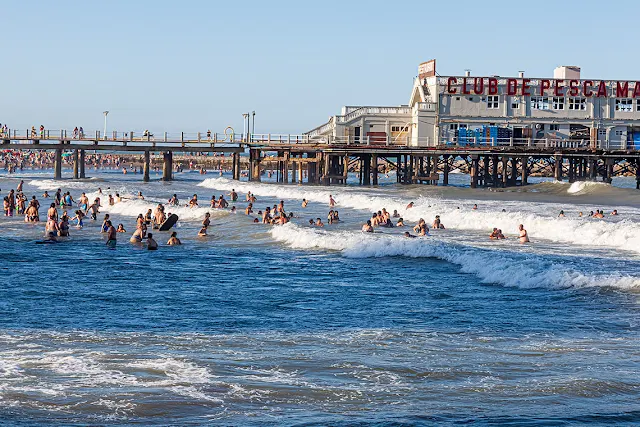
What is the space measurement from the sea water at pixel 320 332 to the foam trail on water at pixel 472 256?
66mm

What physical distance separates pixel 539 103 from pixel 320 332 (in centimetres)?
5044

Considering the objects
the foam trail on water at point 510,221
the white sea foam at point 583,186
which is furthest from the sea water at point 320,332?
the white sea foam at point 583,186

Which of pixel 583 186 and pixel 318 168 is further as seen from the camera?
pixel 318 168

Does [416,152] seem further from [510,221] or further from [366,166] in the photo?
[510,221]

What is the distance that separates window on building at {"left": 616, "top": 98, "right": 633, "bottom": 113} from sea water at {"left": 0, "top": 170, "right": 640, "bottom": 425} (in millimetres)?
36020

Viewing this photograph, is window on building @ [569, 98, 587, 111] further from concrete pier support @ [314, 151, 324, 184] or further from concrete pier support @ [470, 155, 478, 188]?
concrete pier support @ [314, 151, 324, 184]

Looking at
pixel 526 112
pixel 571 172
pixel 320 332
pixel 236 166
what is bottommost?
pixel 320 332

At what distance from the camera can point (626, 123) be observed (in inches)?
2467

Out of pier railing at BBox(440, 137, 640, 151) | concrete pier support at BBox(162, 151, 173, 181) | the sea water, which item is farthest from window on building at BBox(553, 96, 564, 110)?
the sea water

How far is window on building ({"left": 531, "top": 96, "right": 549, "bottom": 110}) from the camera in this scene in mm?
61625

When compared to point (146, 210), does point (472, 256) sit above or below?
below

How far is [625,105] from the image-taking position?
6278cm

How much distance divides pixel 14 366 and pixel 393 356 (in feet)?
16.7

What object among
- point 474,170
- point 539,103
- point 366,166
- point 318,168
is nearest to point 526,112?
point 539,103
